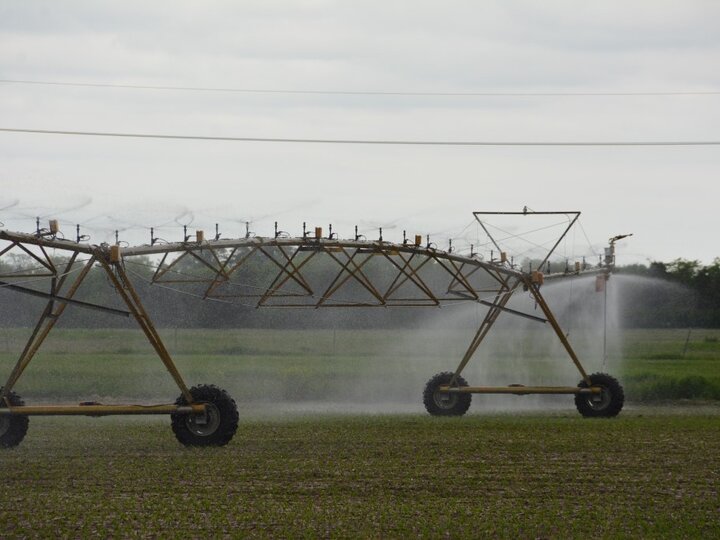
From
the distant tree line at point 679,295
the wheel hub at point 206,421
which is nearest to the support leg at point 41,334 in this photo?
the wheel hub at point 206,421

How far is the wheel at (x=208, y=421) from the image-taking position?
958 inches

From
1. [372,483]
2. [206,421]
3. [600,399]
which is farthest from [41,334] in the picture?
[600,399]

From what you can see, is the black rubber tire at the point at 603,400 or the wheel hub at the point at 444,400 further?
the wheel hub at the point at 444,400

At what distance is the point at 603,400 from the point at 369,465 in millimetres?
12459

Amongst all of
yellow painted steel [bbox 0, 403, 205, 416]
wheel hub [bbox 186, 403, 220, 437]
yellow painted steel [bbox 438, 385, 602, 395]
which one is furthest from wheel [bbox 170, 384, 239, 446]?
yellow painted steel [bbox 438, 385, 602, 395]

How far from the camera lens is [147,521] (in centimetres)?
1623

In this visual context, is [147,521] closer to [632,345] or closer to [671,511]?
[671,511]

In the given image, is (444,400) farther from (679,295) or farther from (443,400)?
(679,295)

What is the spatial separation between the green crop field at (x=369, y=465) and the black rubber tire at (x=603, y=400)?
1.51ft

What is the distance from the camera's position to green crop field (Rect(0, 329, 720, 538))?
16375 millimetres

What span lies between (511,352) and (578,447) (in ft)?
79.6

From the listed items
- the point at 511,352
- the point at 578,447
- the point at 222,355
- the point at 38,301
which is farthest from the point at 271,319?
the point at 578,447

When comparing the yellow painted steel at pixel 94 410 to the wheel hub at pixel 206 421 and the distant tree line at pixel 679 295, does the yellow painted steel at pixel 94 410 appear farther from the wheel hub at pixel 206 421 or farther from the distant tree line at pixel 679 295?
the distant tree line at pixel 679 295

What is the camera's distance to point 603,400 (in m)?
32.6
